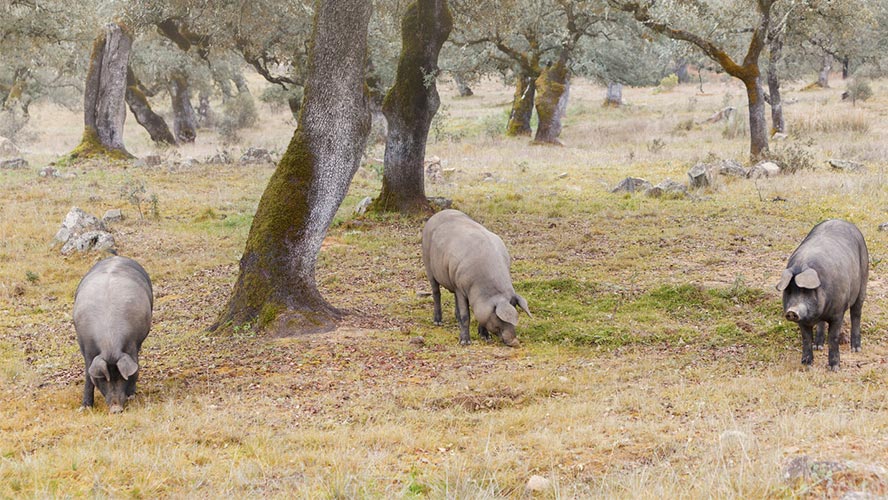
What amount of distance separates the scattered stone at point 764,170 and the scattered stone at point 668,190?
2657mm

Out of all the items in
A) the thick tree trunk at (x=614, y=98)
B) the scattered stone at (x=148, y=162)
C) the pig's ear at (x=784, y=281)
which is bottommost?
the scattered stone at (x=148, y=162)

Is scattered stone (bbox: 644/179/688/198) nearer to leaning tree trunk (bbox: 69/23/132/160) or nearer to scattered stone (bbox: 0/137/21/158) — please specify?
leaning tree trunk (bbox: 69/23/132/160)

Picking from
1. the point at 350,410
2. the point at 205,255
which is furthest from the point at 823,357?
the point at 205,255

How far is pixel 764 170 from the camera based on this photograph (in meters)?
20.4

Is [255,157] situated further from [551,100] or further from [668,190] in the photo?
[668,190]

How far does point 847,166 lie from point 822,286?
1405 centimetres

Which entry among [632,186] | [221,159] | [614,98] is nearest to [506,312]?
[632,186]

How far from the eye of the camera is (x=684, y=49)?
2539 cm

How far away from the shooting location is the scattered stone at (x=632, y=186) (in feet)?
63.3

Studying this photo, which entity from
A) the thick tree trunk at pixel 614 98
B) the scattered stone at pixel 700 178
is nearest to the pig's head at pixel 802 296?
the scattered stone at pixel 700 178

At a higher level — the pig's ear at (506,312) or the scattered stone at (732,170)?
the scattered stone at (732,170)

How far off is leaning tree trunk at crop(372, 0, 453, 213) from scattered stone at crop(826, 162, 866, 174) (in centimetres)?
1112

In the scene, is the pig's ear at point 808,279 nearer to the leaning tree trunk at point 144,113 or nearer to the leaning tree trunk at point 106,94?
the leaning tree trunk at point 106,94

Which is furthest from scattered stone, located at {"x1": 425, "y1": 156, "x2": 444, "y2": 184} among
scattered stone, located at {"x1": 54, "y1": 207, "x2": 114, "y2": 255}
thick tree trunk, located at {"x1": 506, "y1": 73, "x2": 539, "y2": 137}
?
thick tree trunk, located at {"x1": 506, "y1": 73, "x2": 539, "y2": 137}
